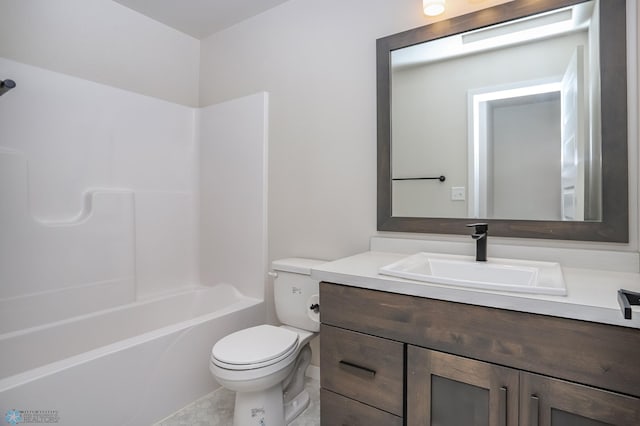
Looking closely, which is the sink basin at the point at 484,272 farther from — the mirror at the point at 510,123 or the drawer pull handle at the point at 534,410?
the drawer pull handle at the point at 534,410

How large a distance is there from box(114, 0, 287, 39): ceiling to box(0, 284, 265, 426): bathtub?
1.97m

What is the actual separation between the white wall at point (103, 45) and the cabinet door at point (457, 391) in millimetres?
2376

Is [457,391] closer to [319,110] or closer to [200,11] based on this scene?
[319,110]

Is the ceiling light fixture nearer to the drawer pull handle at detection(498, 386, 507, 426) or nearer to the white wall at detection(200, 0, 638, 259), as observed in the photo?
the white wall at detection(200, 0, 638, 259)

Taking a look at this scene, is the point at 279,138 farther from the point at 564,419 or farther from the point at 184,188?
the point at 564,419

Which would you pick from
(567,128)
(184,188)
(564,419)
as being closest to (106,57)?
(184,188)

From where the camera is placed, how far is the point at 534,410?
38.4 inches

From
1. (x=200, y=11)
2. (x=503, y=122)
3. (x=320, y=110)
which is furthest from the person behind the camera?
(x=200, y=11)

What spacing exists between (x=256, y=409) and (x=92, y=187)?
1616 millimetres

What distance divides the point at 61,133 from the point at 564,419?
261 cm

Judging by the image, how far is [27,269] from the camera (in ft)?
6.07

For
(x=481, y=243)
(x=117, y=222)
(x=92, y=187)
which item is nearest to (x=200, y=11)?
(x=92, y=187)

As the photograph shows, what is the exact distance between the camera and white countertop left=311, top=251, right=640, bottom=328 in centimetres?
90

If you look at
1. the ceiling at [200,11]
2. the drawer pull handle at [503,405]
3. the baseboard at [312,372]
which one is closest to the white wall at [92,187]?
the ceiling at [200,11]
